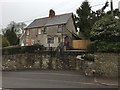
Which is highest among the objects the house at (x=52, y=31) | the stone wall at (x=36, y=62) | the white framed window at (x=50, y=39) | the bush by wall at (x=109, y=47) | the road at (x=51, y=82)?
the house at (x=52, y=31)

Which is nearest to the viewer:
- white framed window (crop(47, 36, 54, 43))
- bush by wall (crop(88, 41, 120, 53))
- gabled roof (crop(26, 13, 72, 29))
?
bush by wall (crop(88, 41, 120, 53))

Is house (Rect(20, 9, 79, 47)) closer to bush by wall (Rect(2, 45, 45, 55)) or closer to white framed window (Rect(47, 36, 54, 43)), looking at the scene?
white framed window (Rect(47, 36, 54, 43))

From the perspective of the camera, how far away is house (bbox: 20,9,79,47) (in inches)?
2056

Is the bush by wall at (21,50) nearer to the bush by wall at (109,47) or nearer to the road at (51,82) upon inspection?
the road at (51,82)

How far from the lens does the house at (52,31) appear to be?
52219mm

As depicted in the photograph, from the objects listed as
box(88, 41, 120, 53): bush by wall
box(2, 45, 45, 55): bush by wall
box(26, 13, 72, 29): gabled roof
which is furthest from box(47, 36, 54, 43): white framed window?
box(88, 41, 120, 53): bush by wall

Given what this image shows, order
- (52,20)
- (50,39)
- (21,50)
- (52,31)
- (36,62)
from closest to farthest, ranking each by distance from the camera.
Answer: (36,62) → (21,50) → (52,31) → (50,39) → (52,20)

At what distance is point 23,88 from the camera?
16391 mm

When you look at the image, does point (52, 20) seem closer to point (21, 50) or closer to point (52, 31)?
point (52, 31)

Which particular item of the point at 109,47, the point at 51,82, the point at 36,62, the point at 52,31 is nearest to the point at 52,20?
the point at 52,31

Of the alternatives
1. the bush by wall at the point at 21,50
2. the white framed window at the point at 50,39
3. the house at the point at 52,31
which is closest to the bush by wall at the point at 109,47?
the bush by wall at the point at 21,50

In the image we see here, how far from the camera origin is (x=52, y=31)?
2125 inches

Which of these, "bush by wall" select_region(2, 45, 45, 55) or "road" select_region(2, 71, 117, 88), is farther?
"bush by wall" select_region(2, 45, 45, 55)

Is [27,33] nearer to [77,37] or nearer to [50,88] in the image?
[77,37]
